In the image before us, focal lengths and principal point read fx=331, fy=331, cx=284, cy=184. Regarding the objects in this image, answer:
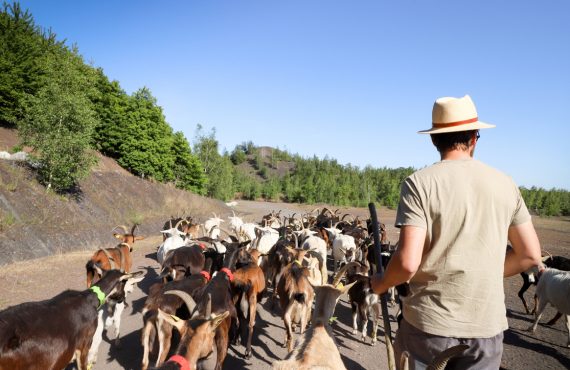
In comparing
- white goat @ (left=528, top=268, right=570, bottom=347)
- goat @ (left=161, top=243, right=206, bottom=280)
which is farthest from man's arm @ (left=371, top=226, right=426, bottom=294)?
white goat @ (left=528, top=268, right=570, bottom=347)

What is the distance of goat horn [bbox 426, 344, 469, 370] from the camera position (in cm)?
156

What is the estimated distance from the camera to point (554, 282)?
727cm

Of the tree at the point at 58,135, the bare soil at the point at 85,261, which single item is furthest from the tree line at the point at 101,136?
the bare soil at the point at 85,261

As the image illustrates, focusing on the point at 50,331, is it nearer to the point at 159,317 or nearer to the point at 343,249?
the point at 159,317

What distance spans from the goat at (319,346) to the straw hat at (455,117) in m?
2.00

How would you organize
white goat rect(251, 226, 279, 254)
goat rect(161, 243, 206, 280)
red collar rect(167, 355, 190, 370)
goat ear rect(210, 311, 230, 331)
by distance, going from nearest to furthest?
red collar rect(167, 355, 190, 370), goat ear rect(210, 311, 230, 331), goat rect(161, 243, 206, 280), white goat rect(251, 226, 279, 254)

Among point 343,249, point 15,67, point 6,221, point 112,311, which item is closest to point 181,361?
point 112,311

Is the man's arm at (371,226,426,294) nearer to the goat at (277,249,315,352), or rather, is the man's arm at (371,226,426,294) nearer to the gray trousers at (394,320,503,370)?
the gray trousers at (394,320,503,370)

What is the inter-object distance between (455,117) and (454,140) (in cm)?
14

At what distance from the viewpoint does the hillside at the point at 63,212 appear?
36.5ft

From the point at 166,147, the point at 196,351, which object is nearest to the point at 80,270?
the point at 196,351

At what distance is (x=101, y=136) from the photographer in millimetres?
30422

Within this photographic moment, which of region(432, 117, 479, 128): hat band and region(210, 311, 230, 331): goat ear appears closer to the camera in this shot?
region(432, 117, 479, 128): hat band

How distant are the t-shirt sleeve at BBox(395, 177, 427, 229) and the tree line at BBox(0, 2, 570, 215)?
16.2m
